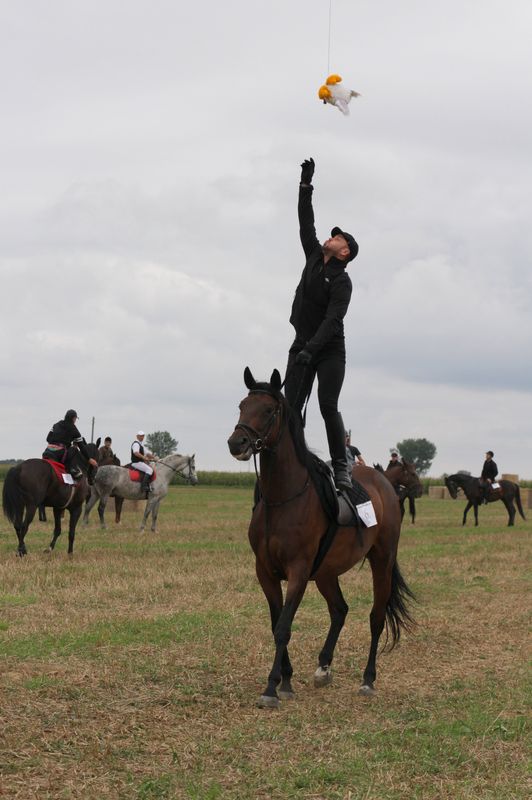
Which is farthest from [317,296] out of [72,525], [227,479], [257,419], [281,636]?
[227,479]

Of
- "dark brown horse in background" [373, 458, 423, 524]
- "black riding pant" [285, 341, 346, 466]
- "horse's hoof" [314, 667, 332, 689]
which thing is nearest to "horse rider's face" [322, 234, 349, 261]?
"black riding pant" [285, 341, 346, 466]

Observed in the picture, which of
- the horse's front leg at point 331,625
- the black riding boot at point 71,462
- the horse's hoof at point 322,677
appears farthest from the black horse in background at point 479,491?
the horse's hoof at point 322,677

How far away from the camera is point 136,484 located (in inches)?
1071

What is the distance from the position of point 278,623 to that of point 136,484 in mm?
20085

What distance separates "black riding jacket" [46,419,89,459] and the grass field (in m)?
3.74

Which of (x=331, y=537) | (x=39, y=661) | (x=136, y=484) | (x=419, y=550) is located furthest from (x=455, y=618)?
(x=136, y=484)

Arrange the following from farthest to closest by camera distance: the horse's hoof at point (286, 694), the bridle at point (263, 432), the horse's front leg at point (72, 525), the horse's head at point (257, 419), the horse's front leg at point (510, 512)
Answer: the horse's front leg at point (510, 512)
the horse's front leg at point (72, 525)
the horse's hoof at point (286, 694)
the bridle at point (263, 432)
the horse's head at point (257, 419)

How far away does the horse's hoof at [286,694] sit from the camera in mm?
7633

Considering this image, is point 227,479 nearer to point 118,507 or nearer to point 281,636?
point 118,507

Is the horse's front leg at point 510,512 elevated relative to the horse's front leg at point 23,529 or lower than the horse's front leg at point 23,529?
elevated

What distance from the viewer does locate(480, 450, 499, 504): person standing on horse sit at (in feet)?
107

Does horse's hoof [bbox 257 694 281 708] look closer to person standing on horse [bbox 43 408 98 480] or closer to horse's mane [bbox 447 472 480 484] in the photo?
person standing on horse [bbox 43 408 98 480]

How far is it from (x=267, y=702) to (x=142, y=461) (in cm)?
2077

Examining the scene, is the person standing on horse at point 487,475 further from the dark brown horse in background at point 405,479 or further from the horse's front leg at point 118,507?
the horse's front leg at point 118,507
